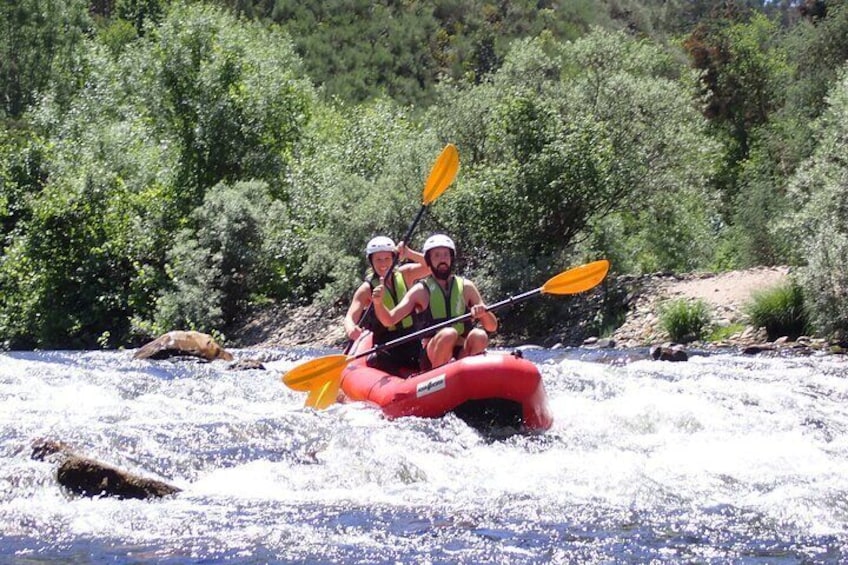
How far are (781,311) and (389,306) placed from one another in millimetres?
8258

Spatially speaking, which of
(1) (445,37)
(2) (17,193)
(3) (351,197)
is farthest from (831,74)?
(1) (445,37)

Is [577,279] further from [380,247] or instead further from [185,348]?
[185,348]

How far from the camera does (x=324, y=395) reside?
8.98m

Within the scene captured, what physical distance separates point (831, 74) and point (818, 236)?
14.4 m

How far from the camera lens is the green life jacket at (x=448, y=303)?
353 inches

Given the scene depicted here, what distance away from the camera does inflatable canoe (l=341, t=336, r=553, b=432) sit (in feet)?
25.6

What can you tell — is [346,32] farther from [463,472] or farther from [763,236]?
[463,472]

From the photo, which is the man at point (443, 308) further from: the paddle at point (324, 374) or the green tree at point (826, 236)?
the green tree at point (826, 236)

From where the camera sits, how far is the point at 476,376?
25.6 ft

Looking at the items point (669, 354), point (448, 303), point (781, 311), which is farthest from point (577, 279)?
point (781, 311)

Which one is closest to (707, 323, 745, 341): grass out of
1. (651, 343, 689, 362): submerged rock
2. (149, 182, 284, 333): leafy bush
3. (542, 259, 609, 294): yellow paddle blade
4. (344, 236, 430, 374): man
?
(651, 343, 689, 362): submerged rock

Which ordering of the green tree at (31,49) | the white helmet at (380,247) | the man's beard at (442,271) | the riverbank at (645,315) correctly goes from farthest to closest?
the green tree at (31,49) < the riverbank at (645,315) < the white helmet at (380,247) < the man's beard at (442,271)

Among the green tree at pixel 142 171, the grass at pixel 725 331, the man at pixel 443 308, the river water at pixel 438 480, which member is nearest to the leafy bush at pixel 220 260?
the green tree at pixel 142 171

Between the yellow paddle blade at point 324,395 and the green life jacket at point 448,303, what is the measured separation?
3.02 ft
